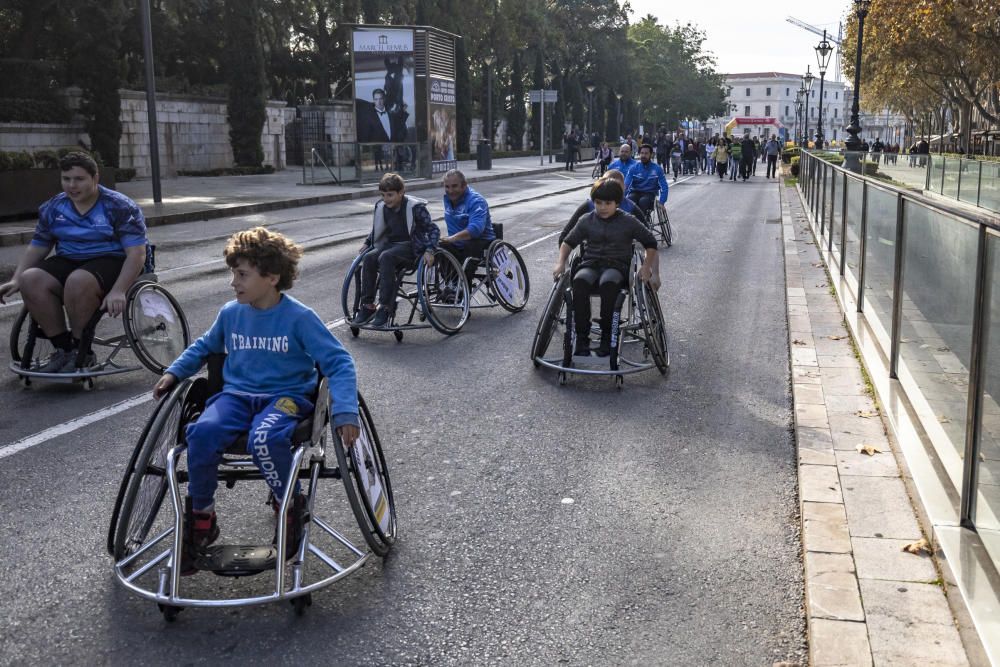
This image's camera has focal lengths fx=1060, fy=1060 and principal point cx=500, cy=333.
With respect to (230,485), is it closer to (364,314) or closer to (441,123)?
(364,314)

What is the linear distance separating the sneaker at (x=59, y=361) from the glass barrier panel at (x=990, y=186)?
51.8 feet

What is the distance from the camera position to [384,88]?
3222cm

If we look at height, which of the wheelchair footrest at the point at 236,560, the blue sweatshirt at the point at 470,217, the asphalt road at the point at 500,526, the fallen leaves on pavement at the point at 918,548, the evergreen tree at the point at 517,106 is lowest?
the asphalt road at the point at 500,526

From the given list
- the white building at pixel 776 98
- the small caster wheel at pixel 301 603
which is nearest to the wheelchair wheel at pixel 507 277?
the small caster wheel at pixel 301 603

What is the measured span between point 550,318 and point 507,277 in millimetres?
2504

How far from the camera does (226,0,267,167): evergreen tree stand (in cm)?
3641

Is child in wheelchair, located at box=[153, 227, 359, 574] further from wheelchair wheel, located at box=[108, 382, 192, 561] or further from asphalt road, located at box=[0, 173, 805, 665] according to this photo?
asphalt road, located at box=[0, 173, 805, 665]

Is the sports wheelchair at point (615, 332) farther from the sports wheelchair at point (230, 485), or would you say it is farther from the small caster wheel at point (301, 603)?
the small caster wheel at point (301, 603)

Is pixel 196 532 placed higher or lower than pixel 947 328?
lower

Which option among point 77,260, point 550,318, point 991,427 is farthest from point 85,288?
point 991,427

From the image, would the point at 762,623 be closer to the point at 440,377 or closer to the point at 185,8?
the point at 440,377

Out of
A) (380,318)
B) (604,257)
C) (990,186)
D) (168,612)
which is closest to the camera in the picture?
(168,612)

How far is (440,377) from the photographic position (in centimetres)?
732

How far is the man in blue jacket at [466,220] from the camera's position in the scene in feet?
30.9
